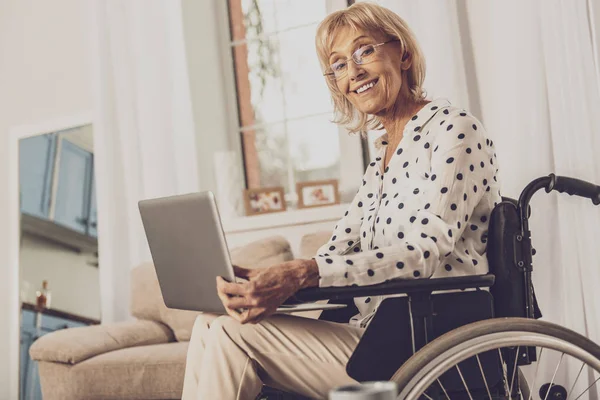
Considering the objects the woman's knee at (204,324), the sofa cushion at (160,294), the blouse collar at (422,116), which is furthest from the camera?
the sofa cushion at (160,294)

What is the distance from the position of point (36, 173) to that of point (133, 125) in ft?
2.80

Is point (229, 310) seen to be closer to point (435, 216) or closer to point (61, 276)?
point (435, 216)

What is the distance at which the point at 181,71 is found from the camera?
12.0 feet

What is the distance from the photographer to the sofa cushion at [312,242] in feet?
9.52

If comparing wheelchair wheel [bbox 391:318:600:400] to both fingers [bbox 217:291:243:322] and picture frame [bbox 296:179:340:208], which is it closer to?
fingers [bbox 217:291:243:322]

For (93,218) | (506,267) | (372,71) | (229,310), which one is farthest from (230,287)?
(93,218)

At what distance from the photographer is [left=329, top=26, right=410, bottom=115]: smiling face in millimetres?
1913

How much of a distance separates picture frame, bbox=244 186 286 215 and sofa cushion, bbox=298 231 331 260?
0.65 m

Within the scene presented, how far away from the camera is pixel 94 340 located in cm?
290

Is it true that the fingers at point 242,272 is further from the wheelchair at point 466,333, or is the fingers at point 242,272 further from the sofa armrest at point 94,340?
the sofa armrest at point 94,340

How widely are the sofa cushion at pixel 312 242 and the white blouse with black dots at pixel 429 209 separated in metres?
1.00

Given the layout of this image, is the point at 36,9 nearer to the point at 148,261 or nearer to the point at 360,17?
the point at 148,261

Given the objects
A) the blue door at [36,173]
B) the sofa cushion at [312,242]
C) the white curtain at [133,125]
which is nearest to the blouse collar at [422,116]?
the sofa cushion at [312,242]

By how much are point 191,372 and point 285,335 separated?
8.3 inches
